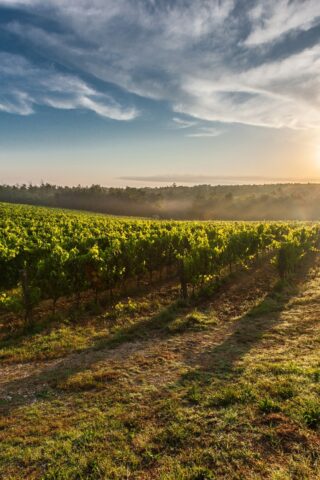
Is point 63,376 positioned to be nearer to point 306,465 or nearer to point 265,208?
point 306,465

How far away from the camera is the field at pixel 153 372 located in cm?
507

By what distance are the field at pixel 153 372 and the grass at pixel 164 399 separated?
0.02m

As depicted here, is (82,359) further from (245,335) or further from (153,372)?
(245,335)

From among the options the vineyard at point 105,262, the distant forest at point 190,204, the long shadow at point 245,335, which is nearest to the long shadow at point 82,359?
the long shadow at point 245,335

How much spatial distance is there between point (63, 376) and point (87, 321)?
3955 millimetres

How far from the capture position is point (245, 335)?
1034 cm

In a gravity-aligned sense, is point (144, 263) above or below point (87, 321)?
above

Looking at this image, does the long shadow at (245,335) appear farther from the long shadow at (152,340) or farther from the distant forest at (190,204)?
the distant forest at (190,204)

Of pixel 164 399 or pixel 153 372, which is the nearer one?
pixel 164 399

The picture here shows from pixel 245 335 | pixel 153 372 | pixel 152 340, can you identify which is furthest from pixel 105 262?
pixel 153 372

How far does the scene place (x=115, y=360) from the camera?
8.76 m

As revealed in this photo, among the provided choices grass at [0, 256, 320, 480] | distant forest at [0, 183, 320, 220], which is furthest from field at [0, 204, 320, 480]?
distant forest at [0, 183, 320, 220]

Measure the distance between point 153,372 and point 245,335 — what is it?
366 centimetres

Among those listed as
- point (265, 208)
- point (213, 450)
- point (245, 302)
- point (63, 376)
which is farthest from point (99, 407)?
point (265, 208)
